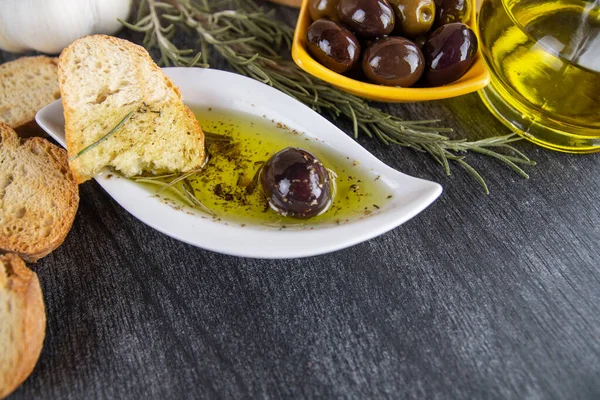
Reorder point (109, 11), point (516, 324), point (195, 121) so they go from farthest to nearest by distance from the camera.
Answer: point (109, 11), point (195, 121), point (516, 324)

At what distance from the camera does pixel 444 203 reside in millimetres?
1670

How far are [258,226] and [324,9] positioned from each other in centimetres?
80

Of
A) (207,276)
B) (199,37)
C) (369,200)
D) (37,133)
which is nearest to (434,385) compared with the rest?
(369,200)

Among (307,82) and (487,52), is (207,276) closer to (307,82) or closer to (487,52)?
(307,82)

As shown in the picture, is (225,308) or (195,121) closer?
(225,308)

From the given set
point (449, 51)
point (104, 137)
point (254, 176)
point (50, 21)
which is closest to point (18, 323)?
point (104, 137)

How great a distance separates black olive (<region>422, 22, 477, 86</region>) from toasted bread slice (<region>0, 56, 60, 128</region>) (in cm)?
122

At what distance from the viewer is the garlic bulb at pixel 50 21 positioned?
1774 millimetres

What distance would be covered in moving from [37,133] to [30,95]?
0.13 meters

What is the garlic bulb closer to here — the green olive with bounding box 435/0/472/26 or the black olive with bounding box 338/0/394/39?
the black olive with bounding box 338/0/394/39

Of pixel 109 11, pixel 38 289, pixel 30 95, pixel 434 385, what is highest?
pixel 109 11

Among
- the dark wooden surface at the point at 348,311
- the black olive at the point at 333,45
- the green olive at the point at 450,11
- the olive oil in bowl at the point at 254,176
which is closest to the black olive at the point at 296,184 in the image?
the olive oil in bowl at the point at 254,176

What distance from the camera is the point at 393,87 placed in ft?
5.59

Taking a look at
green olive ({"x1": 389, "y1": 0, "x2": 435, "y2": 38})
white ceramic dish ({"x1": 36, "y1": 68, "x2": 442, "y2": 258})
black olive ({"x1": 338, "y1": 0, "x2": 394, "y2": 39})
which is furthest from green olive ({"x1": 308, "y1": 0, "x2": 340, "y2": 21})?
white ceramic dish ({"x1": 36, "y1": 68, "x2": 442, "y2": 258})
